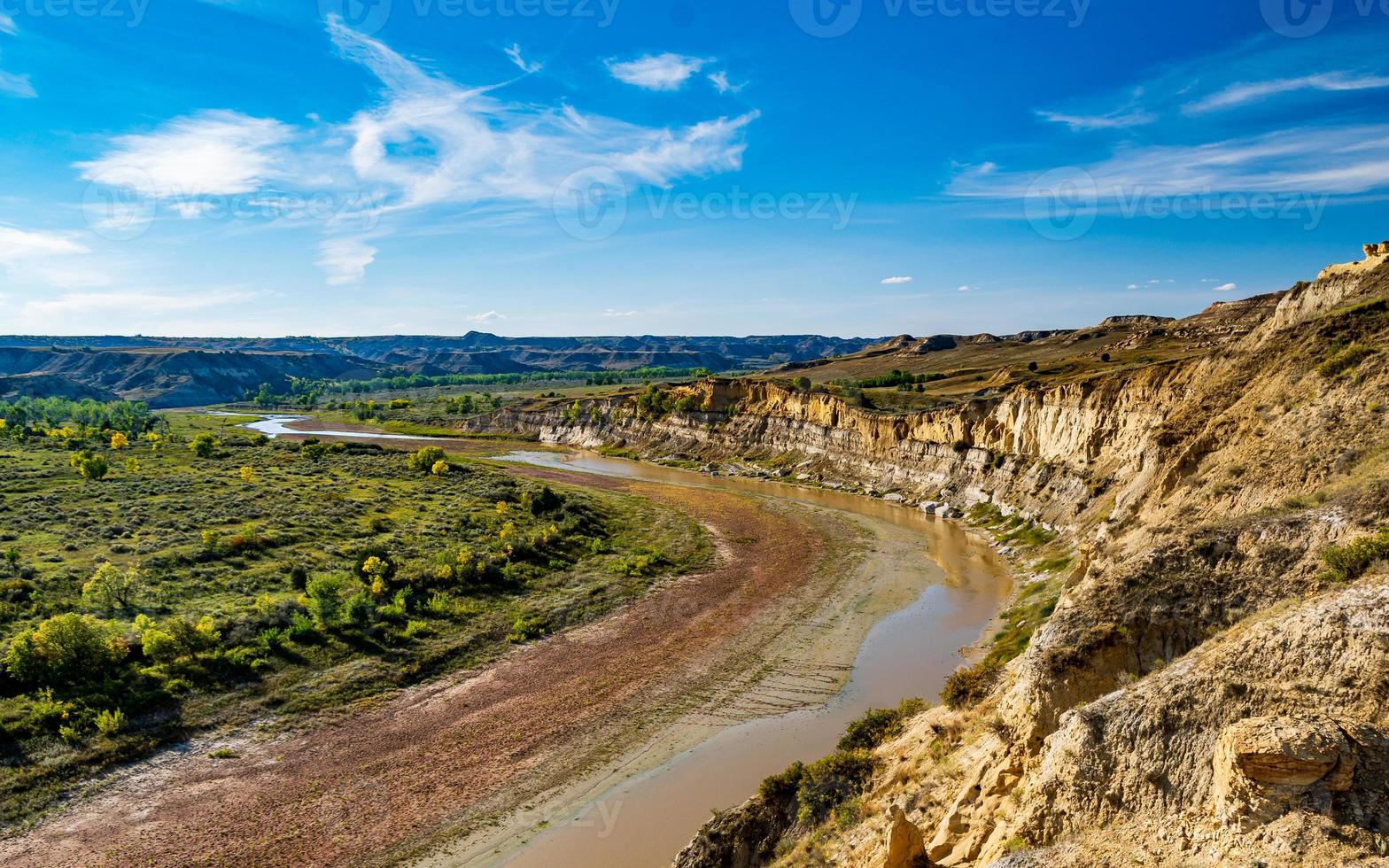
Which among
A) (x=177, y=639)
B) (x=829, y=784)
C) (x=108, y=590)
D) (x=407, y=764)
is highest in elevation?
(x=829, y=784)

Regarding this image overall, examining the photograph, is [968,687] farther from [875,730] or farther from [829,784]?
[829,784]

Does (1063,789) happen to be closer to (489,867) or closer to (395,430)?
(489,867)

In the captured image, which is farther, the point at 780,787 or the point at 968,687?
the point at 968,687

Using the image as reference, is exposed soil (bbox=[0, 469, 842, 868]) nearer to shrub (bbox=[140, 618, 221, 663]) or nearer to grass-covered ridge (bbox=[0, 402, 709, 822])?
grass-covered ridge (bbox=[0, 402, 709, 822])

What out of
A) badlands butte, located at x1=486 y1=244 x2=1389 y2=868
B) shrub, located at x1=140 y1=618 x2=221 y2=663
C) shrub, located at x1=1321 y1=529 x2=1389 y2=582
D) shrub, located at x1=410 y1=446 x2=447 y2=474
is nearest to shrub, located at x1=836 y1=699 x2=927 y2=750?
badlands butte, located at x1=486 y1=244 x2=1389 y2=868

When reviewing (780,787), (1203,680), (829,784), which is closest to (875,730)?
(829,784)

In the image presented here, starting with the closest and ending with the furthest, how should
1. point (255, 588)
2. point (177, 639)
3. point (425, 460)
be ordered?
point (177, 639), point (255, 588), point (425, 460)
